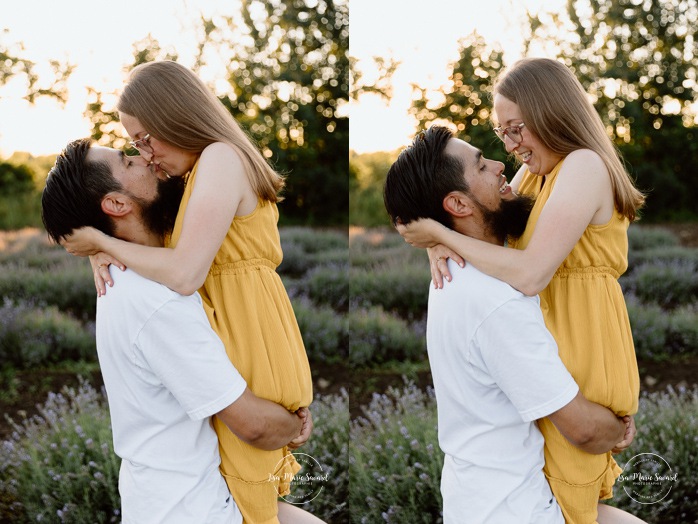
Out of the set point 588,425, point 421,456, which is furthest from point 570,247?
point 421,456

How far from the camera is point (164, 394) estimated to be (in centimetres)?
158

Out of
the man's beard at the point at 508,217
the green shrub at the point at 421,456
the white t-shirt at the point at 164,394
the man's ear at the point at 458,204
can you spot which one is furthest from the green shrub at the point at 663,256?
the white t-shirt at the point at 164,394

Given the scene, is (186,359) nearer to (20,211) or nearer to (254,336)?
(254,336)

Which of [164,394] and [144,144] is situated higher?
[144,144]

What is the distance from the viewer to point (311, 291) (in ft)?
13.3

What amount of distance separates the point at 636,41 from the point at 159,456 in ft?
10.3

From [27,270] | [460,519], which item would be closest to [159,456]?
[460,519]

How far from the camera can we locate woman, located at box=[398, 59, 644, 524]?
5.36ft

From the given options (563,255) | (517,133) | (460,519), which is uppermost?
(517,133)

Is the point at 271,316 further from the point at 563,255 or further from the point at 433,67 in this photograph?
the point at 433,67

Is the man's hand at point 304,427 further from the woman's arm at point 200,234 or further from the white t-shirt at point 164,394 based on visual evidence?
the woman's arm at point 200,234

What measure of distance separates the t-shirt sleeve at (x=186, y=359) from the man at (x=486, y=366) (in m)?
0.49

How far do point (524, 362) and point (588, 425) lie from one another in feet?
0.78

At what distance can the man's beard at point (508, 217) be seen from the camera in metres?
1.73
